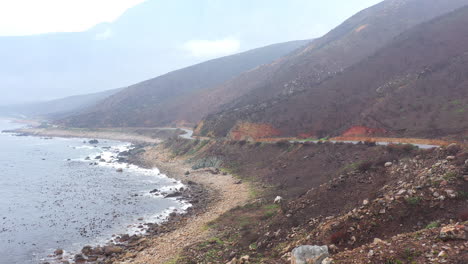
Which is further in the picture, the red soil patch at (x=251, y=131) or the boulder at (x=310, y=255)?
the red soil patch at (x=251, y=131)

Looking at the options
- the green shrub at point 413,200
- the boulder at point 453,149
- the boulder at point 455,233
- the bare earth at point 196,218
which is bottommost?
the bare earth at point 196,218

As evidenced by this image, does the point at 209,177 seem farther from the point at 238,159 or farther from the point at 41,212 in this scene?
the point at 41,212

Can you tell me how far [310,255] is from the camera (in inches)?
483

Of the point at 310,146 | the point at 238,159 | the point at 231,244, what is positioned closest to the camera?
the point at 231,244

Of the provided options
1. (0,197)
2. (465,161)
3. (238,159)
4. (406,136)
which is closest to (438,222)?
(465,161)

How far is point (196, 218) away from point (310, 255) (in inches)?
715

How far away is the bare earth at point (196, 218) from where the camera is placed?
2144 centimetres

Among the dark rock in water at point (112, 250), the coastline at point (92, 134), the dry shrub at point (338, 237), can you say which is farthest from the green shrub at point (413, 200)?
the coastline at point (92, 134)

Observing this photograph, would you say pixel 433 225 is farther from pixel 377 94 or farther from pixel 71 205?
pixel 377 94

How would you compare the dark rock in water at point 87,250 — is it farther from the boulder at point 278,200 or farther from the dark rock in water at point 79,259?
the boulder at point 278,200

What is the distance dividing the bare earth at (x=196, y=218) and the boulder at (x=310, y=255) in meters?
9.88

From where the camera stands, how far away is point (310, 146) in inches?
1695

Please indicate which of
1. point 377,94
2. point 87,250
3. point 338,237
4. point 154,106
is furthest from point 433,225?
point 154,106

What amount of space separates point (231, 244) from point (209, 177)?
2655 cm
